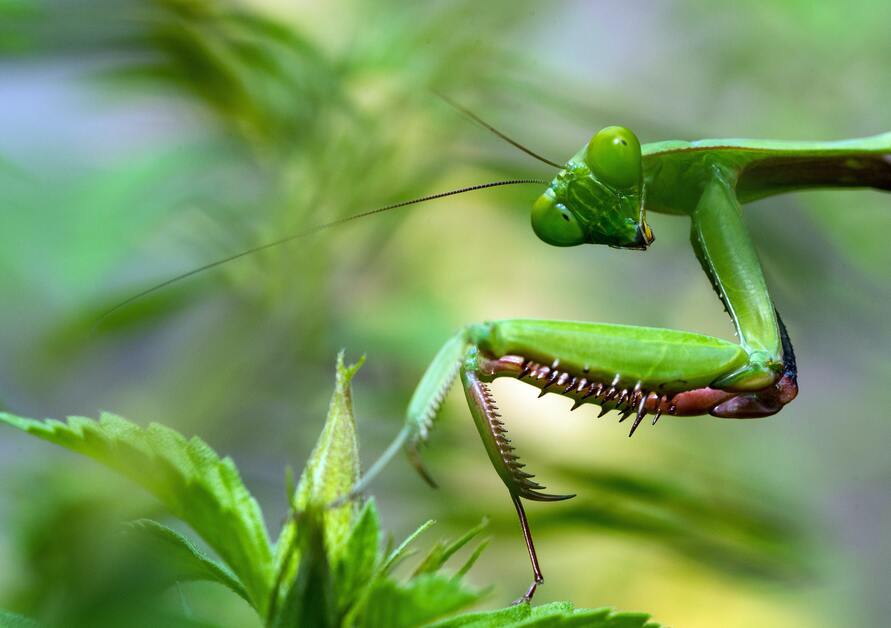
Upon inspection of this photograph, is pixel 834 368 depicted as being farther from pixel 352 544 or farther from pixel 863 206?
pixel 352 544

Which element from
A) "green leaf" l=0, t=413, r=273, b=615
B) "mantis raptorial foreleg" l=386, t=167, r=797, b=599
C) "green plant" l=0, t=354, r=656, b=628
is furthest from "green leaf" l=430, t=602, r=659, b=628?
"mantis raptorial foreleg" l=386, t=167, r=797, b=599

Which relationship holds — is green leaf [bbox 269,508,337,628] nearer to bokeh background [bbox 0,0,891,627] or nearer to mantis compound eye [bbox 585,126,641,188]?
bokeh background [bbox 0,0,891,627]

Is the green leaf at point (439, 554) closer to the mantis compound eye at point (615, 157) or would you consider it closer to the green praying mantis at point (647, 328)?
the green praying mantis at point (647, 328)

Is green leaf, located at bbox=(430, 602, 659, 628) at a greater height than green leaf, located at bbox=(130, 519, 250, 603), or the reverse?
green leaf, located at bbox=(130, 519, 250, 603)

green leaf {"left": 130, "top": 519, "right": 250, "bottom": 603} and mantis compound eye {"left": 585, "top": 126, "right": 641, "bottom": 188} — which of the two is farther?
mantis compound eye {"left": 585, "top": 126, "right": 641, "bottom": 188}

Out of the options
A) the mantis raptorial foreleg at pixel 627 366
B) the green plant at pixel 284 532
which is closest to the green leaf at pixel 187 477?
the green plant at pixel 284 532

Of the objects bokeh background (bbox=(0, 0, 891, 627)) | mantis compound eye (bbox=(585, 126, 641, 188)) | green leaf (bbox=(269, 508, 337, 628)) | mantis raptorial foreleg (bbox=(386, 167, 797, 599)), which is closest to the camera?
green leaf (bbox=(269, 508, 337, 628))

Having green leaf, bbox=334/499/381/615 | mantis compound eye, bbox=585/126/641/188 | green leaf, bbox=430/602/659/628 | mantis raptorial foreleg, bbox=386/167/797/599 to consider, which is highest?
mantis compound eye, bbox=585/126/641/188

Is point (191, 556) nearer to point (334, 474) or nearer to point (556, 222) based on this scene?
point (334, 474)
